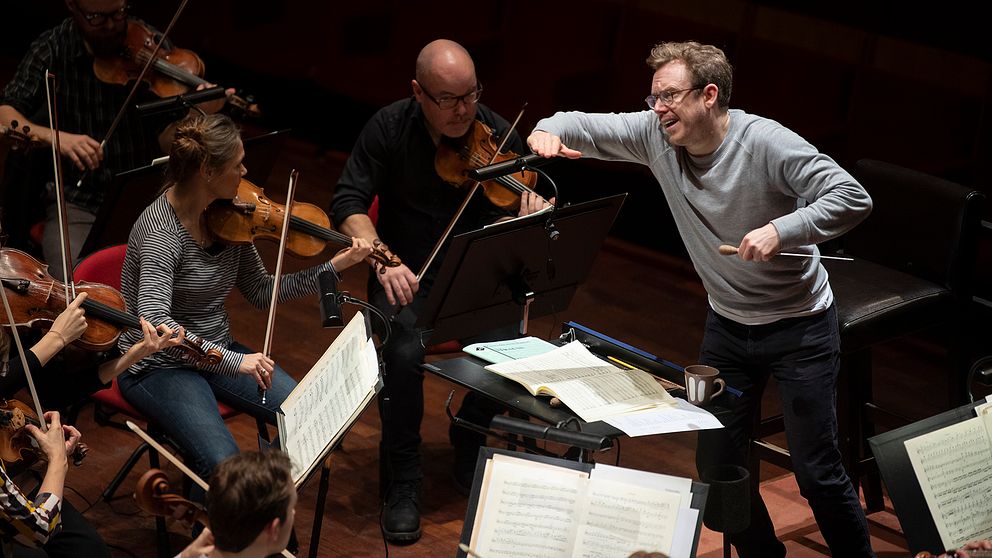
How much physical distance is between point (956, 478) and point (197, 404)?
189cm

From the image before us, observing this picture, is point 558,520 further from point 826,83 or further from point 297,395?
point 826,83

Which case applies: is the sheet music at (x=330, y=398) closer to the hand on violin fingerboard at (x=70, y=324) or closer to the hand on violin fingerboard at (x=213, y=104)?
the hand on violin fingerboard at (x=70, y=324)

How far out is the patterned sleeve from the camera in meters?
2.44

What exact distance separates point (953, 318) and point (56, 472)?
2.65 metres

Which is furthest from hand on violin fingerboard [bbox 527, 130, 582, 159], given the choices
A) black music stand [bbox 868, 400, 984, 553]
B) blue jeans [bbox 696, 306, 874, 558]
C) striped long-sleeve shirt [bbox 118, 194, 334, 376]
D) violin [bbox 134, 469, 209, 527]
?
violin [bbox 134, 469, 209, 527]

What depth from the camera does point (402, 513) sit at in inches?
139

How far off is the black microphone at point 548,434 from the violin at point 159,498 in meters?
0.64

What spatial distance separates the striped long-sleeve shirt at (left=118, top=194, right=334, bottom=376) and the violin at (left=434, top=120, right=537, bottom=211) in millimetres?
621

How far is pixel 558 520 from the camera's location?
7.81 feet

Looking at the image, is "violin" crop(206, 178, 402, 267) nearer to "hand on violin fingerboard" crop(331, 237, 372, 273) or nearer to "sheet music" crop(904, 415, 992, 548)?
"hand on violin fingerboard" crop(331, 237, 372, 273)

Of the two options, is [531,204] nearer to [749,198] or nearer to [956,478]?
[749,198]

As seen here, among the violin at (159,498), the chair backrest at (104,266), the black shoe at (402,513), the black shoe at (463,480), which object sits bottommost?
the black shoe at (463,480)

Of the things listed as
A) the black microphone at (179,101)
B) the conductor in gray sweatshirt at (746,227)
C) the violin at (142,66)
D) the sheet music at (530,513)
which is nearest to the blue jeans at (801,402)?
the conductor in gray sweatshirt at (746,227)

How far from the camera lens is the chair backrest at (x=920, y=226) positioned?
3602 millimetres
